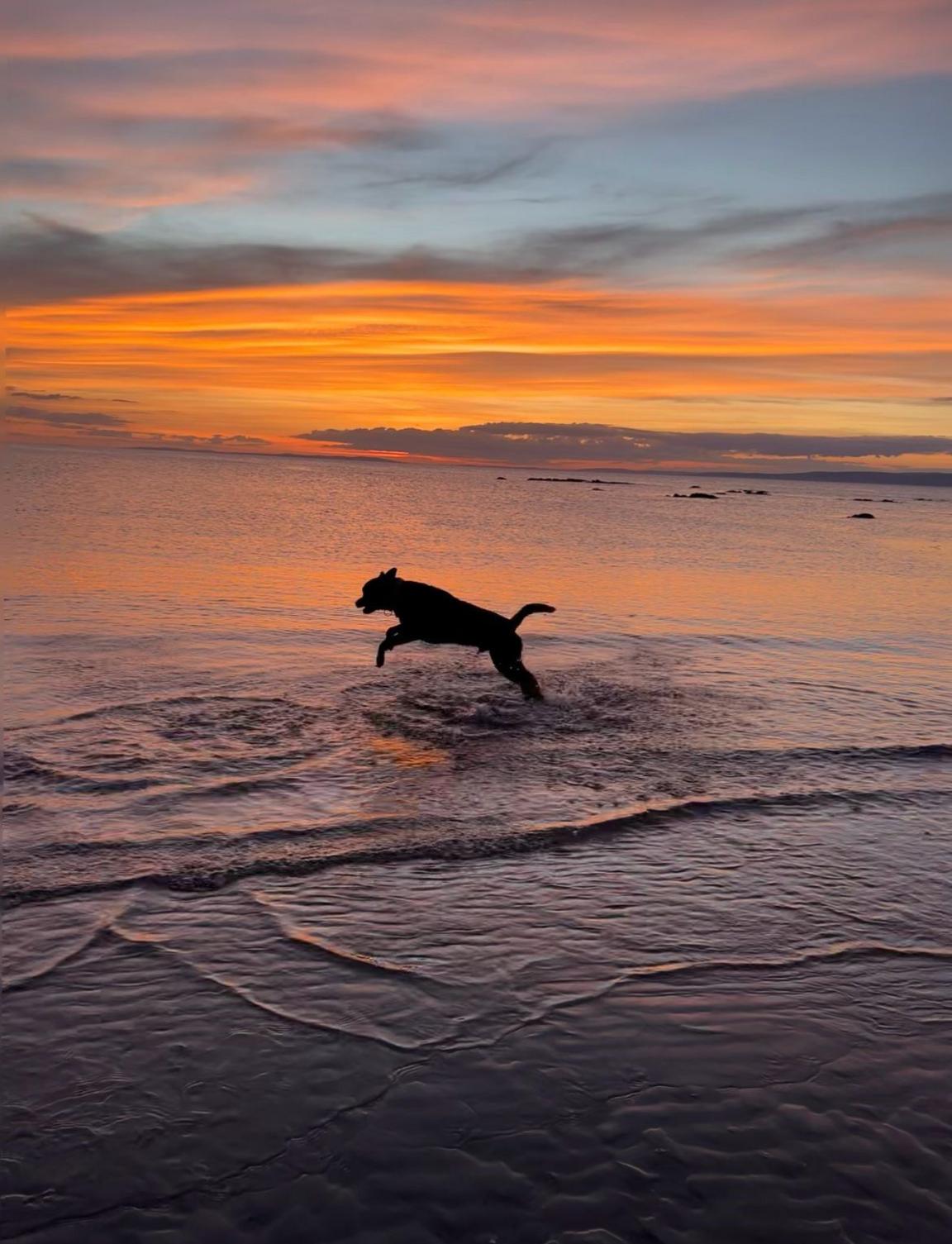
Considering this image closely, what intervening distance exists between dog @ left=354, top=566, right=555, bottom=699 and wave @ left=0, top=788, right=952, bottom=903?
5068 mm

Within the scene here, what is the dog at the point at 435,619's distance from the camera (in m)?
14.4

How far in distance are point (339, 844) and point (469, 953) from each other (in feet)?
7.66

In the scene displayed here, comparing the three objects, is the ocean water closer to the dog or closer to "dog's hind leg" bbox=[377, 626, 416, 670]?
"dog's hind leg" bbox=[377, 626, 416, 670]

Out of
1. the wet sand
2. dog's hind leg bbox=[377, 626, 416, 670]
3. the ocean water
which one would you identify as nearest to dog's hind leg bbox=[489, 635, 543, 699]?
the ocean water

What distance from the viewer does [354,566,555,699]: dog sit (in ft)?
47.1

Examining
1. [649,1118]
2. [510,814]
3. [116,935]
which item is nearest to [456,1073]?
[649,1118]

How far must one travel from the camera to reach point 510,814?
9.53 m

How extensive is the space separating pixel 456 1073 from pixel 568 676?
12.3 m

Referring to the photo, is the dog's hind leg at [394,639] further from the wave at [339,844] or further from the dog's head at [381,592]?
the wave at [339,844]

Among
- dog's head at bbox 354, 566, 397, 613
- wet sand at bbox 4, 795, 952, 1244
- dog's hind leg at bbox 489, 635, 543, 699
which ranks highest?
dog's head at bbox 354, 566, 397, 613

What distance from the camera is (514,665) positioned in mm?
14812

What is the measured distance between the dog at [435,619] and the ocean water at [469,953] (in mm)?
891

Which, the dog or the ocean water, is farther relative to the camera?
the dog

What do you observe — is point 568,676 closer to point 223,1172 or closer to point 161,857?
point 161,857
